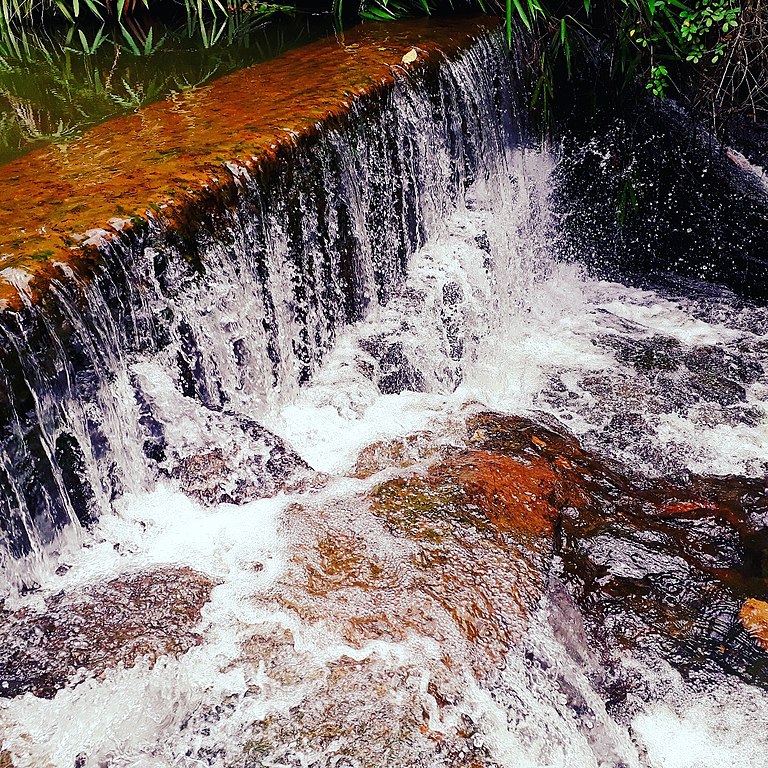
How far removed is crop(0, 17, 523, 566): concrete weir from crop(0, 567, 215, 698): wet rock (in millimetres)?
240

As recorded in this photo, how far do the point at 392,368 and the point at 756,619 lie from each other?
5.96 ft

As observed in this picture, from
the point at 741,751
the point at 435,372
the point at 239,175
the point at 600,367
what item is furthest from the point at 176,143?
the point at 741,751

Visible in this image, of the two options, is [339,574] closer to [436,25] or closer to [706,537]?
[706,537]

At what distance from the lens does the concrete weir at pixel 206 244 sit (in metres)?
2.32

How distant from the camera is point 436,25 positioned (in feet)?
15.6

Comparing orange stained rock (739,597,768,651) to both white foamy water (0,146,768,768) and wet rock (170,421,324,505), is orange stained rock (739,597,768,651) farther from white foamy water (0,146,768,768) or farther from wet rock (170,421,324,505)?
wet rock (170,421,324,505)

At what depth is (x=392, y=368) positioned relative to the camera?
11.5 feet

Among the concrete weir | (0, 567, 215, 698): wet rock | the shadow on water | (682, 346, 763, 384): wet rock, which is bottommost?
(682, 346, 763, 384): wet rock

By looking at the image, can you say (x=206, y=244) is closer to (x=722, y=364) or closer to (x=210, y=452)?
(x=210, y=452)

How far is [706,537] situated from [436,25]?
11.8 feet

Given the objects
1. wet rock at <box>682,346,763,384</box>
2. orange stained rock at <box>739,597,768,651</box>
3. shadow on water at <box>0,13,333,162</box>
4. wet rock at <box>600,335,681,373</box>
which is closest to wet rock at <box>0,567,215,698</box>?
orange stained rock at <box>739,597,768,651</box>

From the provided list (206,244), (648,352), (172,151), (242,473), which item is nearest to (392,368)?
(242,473)

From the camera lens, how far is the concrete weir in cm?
232

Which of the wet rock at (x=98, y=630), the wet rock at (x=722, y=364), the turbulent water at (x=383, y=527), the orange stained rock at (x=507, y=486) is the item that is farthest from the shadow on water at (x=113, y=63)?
the wet rock at (x=722, y=364)
